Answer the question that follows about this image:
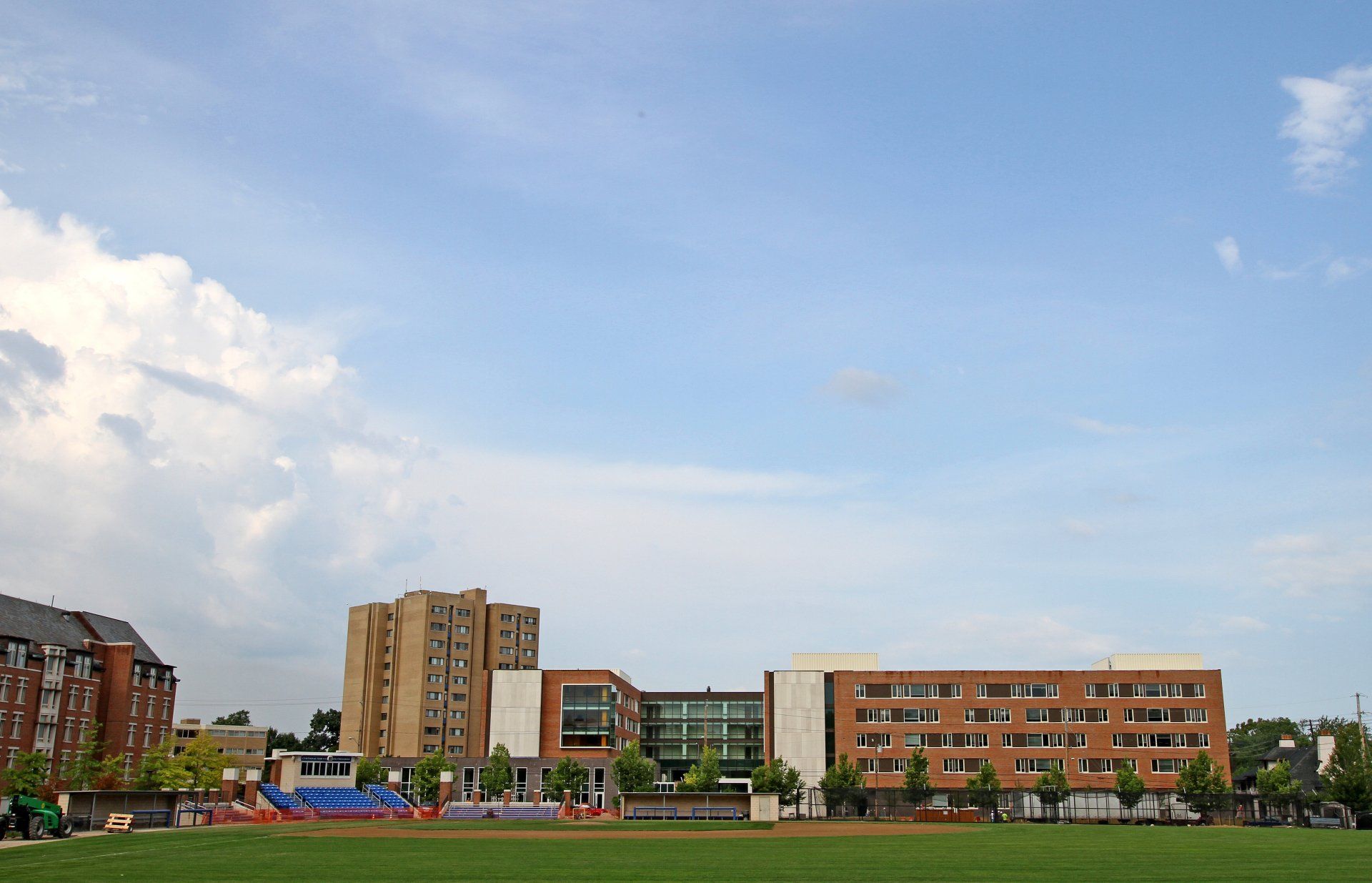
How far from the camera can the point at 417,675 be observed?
17425 centimetres

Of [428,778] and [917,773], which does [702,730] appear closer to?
[917,773]

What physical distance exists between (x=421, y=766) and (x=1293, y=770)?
109m

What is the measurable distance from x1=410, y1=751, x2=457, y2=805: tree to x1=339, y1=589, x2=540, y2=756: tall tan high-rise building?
180 feet

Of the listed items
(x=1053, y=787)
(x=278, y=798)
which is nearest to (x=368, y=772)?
(x=278, y=798)

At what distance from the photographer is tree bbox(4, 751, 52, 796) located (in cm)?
7956

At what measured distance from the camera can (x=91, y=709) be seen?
344 ft

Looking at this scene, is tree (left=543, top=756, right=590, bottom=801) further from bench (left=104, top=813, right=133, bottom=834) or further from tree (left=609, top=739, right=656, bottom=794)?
bench (left=104, top=813, right=133, bottom=834)

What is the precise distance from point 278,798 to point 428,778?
24.2 m

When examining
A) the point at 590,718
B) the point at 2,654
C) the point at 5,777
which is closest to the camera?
the point at 5,777

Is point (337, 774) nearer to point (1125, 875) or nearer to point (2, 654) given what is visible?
point (2, 654)

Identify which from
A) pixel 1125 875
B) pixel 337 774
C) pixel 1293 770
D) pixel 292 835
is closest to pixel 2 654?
pixel 337 774

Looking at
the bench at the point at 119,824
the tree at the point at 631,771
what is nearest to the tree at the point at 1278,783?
the tree at the point at 631,771

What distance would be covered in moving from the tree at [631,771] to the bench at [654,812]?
23031 mm

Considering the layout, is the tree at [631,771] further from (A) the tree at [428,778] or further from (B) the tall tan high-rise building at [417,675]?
(B) the tall tan high-rise building at [417,675]
